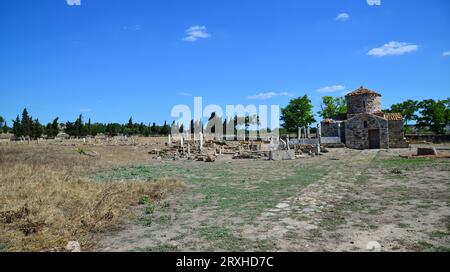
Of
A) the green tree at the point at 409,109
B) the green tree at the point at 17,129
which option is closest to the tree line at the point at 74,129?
the green tree at the point at 17,129

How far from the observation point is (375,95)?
42.4m

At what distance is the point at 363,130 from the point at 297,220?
3528cm

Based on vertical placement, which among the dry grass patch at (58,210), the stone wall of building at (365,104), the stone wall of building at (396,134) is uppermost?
the stone wall of building at (365,104)

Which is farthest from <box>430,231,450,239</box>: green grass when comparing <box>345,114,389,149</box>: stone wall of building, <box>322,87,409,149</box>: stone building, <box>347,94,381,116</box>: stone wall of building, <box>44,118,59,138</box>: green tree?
<box>44,118,59,138</box>: green tree

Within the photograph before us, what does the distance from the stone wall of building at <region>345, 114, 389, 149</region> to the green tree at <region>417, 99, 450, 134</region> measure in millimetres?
23049

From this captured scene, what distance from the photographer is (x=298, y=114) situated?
64938 millimetres

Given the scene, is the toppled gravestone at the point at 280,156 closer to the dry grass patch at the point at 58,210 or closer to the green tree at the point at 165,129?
the dry grass patch at the point at 58,210

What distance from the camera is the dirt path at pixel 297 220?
511 cm

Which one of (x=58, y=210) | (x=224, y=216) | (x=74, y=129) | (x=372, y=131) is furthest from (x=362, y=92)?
(x=74, y=129)

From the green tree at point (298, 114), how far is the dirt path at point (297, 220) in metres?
54.3

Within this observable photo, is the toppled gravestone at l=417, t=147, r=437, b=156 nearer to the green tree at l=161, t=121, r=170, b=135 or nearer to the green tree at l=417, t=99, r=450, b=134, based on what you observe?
the green tree at l=417, t=99, r=450, b=134

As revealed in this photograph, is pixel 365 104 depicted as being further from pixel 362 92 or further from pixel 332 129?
pixel 332 129

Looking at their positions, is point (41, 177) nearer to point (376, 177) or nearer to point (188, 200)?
point (188, 200)

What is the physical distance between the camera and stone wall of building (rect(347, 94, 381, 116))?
4231 centimetres
